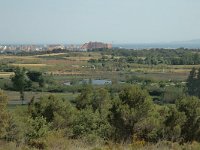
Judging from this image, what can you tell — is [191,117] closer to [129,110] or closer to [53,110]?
[129,110]

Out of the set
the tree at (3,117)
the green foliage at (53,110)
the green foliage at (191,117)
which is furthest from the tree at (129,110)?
the tree at (3,117)

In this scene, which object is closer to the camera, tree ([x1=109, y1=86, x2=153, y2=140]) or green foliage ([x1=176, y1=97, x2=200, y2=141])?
green foliage ([x1=176, y1=97, x2=200, y2=141])

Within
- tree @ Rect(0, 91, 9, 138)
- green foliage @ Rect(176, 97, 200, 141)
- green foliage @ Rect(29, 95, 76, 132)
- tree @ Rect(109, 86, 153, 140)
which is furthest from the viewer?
green foliage @ Rect(29, 95, 76, 132)

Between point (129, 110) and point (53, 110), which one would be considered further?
point (53, 110)

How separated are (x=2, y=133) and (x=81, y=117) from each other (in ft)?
26.1

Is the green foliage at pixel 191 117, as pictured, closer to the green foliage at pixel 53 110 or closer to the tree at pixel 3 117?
the green foliage at pixel 53 110

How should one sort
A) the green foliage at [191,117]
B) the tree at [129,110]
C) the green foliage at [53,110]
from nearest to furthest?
the green foliage at [191,117] < the tree at [129,110] < the green foliage at [53,110]

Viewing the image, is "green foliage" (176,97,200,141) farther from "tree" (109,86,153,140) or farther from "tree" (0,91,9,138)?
"tree" (0,91,9,138)

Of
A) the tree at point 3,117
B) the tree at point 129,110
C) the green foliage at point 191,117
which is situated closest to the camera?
the tree at point 3,117

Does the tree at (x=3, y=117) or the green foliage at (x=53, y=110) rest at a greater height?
the tree at (x=3, y=117)

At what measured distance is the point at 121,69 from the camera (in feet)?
308

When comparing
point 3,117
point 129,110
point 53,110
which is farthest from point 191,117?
point 3,117

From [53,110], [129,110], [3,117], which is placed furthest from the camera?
[53,110]

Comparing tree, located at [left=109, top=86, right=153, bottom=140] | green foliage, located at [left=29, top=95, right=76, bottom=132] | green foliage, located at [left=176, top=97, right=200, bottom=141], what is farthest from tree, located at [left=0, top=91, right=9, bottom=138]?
green foliage, located at [left=176, top=97, right=200, bottom=141]
